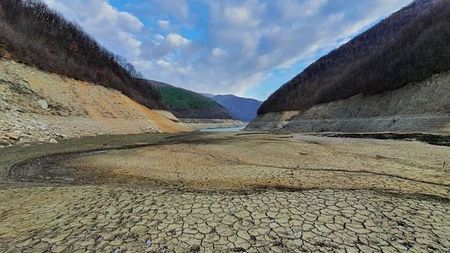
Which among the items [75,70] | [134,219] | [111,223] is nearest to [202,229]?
[134,219]

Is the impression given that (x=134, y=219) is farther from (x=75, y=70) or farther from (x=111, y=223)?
(x=75, y=70)

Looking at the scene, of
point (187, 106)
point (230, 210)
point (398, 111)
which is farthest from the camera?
→ point (187, 106)

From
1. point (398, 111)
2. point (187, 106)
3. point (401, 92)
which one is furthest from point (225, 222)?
A: point (187, 106)

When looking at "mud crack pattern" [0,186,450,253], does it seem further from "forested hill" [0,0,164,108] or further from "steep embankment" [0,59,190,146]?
"forested hill" [0,0,164,108]

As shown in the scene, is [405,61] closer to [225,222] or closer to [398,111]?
[398,111]

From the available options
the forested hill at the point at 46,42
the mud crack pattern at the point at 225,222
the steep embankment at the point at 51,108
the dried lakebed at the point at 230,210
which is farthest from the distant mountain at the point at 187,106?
the mud crack pattern at the point at 225,222

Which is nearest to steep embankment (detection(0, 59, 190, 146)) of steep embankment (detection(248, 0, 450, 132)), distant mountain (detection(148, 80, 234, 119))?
steep embankment (detection(248, 0, 450, 132))

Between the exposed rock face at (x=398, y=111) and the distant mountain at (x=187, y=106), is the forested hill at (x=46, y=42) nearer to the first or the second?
the exposed rock face at (x=398, y=111)
